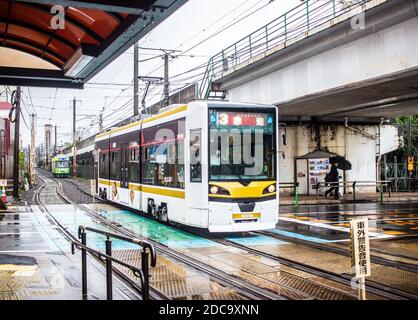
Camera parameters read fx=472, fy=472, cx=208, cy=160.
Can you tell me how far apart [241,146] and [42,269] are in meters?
6.08

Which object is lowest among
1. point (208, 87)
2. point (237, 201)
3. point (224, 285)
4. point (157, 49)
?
point (224, 285)

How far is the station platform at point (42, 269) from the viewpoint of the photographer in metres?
7.55

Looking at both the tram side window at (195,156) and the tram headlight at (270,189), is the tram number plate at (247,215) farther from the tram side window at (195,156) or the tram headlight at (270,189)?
the tram side window at (195,156)

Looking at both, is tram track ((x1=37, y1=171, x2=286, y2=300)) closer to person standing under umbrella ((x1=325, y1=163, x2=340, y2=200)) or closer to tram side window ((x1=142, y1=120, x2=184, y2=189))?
tram side window ((x1=142, y1=120, x2=184, y2=189))

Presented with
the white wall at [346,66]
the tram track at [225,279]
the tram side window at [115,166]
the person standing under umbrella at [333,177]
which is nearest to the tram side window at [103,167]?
the tram side window at [115,166]

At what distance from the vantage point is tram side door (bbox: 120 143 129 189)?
20109 millimetres

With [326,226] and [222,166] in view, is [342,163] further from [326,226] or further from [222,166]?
[222,166]

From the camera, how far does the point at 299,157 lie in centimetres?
2962

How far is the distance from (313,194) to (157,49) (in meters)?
13.6

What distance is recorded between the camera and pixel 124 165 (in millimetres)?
20625

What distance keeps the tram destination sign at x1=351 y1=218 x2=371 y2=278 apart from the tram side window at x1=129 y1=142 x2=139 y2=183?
13243 millimetres

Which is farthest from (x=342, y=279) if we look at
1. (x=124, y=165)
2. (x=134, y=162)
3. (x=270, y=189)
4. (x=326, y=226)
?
(x=124, y=165)
